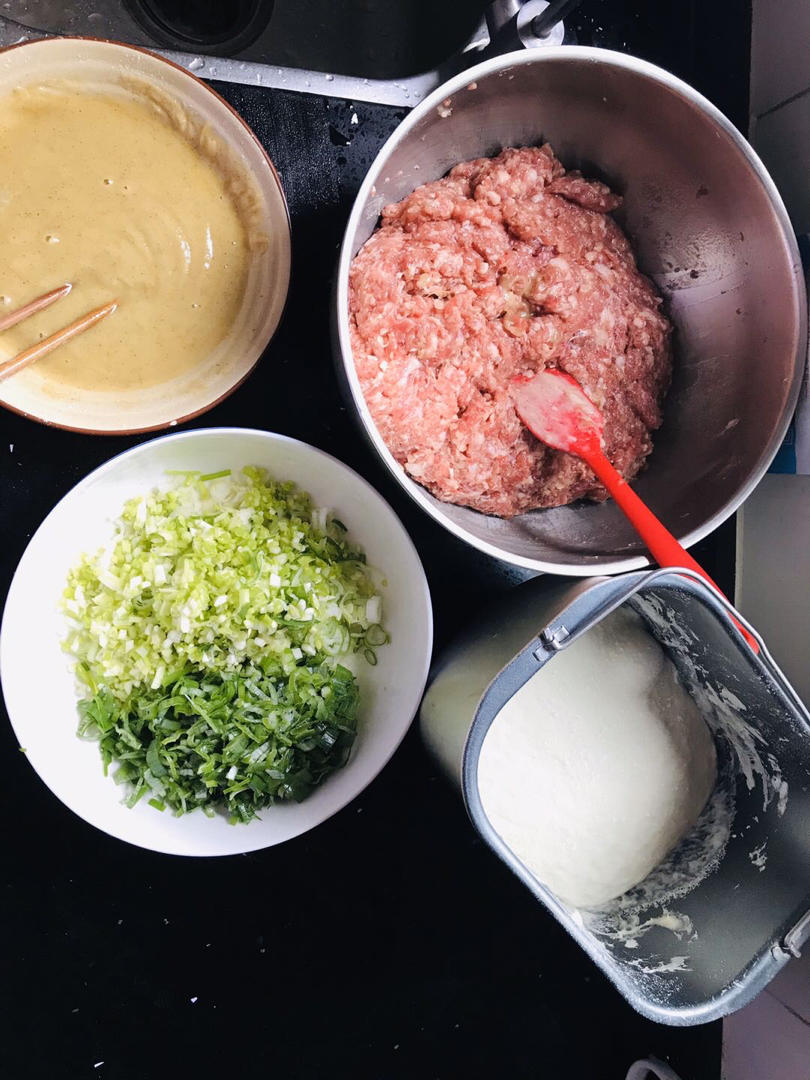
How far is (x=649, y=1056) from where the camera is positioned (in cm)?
173

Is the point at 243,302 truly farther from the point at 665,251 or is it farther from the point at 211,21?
the point at 665,251

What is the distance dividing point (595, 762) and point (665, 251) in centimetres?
82

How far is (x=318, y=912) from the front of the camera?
162 centimetres

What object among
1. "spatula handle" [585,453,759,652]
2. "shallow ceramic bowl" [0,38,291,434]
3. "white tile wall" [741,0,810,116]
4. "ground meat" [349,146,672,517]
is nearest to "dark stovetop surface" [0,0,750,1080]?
"white tile wall" [741,0,810,116]

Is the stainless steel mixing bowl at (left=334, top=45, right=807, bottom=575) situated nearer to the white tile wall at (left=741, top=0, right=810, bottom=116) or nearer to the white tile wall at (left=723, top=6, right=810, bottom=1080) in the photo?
the white tile wall at (left=723, top=6, right=810, bottom=1080)

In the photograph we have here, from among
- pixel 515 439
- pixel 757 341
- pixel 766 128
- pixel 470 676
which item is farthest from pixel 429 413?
pixel 766 128

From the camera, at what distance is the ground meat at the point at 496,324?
1338mm

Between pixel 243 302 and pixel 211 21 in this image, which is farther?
pixel 211 21

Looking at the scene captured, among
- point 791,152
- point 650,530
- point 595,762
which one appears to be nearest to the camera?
point 650,530

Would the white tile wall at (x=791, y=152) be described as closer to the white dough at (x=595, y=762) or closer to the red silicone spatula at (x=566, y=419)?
the red silicone spatula at (x=566, y=419)

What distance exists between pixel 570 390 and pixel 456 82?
46cm

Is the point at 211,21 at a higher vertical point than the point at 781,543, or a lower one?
higher

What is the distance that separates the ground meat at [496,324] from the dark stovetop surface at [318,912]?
23 centimetres

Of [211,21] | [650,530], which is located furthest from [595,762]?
[211,21]
